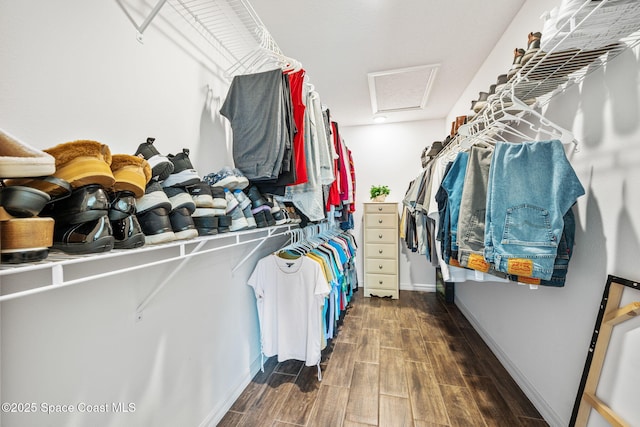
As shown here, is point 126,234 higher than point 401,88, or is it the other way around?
point 401,88

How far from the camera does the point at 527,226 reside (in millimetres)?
986

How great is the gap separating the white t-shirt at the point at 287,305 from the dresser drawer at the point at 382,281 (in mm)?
1852

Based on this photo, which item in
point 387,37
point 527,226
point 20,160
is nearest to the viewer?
point 20,160

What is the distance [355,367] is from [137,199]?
6.01 ft

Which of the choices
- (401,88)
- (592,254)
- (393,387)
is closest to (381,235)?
(401,88)

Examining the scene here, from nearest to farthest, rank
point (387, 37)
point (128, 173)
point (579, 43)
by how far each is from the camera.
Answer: point (128, 173), point (579, 43), point (387, 37)

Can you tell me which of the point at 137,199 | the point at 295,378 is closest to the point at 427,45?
the point at 137,199

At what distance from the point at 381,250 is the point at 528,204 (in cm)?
246

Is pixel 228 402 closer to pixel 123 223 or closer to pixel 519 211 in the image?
pixel 123 223

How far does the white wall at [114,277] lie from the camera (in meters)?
0.64

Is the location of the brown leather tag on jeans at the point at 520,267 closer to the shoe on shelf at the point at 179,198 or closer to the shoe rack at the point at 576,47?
the shoe rack at the point at 576,47

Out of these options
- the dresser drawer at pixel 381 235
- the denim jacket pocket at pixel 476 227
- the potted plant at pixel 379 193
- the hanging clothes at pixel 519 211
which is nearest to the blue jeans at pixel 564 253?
the hanging clothes at pixel 519 211

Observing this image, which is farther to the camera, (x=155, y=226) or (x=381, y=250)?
(x=381, y=250)

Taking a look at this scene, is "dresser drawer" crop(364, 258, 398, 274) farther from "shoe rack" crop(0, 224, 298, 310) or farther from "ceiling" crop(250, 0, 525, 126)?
"shoe rack" crop(0, 224, 298, 310)
